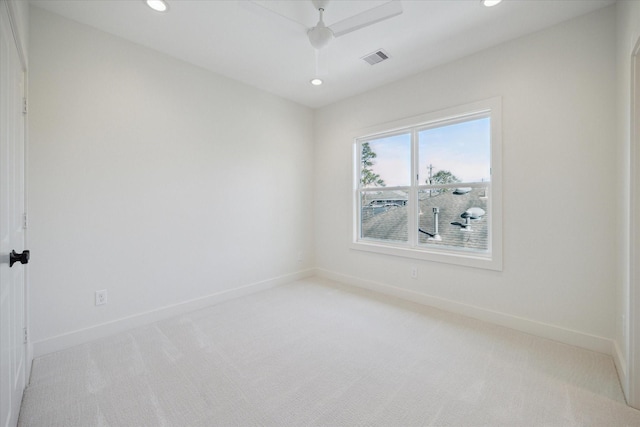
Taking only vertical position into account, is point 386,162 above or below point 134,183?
above

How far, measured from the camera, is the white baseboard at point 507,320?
2.26m

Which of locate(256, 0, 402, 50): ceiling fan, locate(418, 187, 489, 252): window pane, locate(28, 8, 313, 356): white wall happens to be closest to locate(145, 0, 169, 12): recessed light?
locate(28, 8, 313, 356): white wall

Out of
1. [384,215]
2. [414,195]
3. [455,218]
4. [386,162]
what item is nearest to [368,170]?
[386,162]

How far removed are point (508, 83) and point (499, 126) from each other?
40cm

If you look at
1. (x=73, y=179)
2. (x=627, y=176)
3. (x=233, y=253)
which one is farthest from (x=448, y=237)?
(x=73, y=179)

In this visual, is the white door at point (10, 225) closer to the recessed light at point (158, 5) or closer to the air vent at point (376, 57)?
the recessed light at point (158, 5)

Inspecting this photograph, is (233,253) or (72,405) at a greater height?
(233,253)

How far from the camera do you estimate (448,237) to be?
321 cm

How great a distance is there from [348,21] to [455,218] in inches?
89.8

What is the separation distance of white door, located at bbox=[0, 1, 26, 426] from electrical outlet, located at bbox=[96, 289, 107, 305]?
69cm

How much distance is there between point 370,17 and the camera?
1.92 metres

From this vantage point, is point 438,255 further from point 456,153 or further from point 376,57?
point 376,57

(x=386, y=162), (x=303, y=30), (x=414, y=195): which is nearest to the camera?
(x=303, y=30)

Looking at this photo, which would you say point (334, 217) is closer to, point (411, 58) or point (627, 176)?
point (411, 58)
